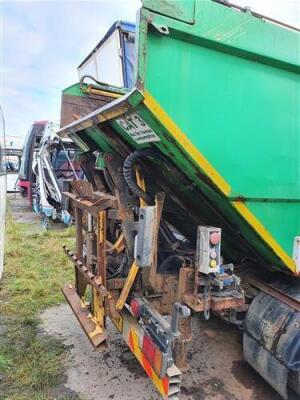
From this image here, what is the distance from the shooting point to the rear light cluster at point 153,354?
6.32ft

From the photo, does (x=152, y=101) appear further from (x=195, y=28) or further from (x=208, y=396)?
(x=208, y=396)

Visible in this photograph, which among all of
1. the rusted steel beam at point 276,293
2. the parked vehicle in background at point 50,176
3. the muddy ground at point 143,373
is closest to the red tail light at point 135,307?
the muddy ground at point 143,373

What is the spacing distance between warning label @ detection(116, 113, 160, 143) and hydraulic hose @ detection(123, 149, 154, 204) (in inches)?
3.7

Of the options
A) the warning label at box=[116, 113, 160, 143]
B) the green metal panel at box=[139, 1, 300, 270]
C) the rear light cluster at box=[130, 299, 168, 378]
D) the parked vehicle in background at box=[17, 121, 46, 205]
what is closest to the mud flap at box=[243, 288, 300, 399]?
the green metal panel at box=[139, 1, 300, 270]

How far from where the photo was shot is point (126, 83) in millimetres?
2977

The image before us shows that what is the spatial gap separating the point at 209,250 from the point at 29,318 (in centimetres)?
226

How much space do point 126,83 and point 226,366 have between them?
2.55 metres

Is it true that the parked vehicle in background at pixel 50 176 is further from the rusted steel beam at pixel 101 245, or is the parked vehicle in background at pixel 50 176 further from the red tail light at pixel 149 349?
the red tail light at pixel 149 349

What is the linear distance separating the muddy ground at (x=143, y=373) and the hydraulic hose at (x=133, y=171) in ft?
4.58

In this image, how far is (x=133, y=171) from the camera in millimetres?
2359

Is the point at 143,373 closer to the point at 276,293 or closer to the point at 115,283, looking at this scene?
the point at 115,283

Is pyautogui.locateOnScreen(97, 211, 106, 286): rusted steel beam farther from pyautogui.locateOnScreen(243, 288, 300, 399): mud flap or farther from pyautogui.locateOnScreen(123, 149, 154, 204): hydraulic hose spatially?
pyautogui.locateOnScreen(243, 288, 300, 399): mud flap

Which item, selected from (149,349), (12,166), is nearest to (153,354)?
(149,349)

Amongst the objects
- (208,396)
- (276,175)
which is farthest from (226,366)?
(276,175)
